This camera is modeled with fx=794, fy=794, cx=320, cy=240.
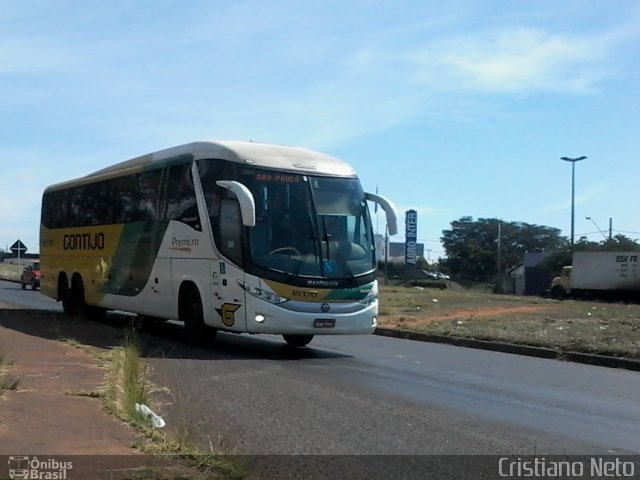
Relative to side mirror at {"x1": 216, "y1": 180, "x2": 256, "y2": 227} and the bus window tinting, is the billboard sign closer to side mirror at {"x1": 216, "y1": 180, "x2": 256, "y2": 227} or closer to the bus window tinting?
the bus window tinting

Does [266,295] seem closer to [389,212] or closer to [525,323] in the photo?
[389,212]

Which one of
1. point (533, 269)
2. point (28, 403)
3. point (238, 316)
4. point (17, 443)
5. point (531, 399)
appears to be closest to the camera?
point (17, 443)

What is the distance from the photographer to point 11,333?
588 inches

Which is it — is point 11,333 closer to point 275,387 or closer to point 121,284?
point 121,284

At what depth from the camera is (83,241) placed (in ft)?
65.2

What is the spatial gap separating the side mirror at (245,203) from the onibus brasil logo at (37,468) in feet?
23.8

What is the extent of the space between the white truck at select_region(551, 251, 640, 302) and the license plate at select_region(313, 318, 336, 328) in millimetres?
33534

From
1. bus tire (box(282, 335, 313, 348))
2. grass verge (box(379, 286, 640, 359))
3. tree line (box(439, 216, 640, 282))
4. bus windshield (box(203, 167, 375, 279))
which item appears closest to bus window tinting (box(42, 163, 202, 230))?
bus windshield (box(203, 167, 375, 279))

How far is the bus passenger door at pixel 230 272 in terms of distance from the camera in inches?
525

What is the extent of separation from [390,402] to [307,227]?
466 centimetres

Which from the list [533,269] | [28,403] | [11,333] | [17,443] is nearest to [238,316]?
[11,333]

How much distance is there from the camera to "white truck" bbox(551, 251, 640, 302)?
141ft

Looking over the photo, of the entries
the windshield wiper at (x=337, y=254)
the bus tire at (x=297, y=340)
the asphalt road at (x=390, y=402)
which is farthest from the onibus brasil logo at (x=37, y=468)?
the bus tire at (x=297, y=340)

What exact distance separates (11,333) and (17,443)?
9.35 m
